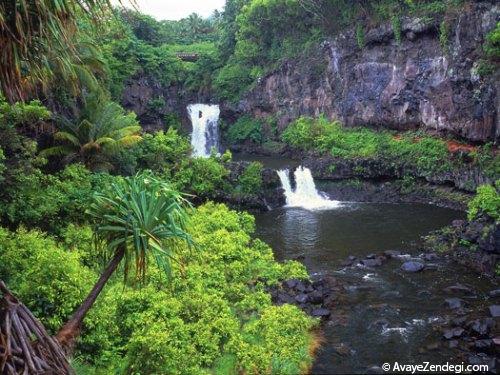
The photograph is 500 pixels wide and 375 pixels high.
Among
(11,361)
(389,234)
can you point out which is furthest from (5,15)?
(389,234)

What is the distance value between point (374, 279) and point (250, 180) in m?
11.7

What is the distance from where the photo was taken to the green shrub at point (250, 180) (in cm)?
2740

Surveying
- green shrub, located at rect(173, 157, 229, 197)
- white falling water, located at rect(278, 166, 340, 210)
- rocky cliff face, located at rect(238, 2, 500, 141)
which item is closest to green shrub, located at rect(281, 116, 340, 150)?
rocky cliff face, located at rect(238, 2, 500, 141)

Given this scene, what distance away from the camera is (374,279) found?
17.5 meters

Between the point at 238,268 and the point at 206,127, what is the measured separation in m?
30.0

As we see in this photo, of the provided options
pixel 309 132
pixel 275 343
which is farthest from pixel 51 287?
pixel 309 132

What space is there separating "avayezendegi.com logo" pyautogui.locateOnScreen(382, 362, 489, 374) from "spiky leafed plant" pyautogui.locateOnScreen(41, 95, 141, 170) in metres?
12.6

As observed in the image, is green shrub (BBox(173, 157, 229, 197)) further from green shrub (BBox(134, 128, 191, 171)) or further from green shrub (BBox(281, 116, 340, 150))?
green shrub (BBox(281, 116, 340, 150))

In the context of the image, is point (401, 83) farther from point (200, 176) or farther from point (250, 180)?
point (200, 176)

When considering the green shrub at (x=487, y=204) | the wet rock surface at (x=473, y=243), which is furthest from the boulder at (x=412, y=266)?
the green shrub at (x=487, y=204)

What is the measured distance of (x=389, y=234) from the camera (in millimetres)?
22594

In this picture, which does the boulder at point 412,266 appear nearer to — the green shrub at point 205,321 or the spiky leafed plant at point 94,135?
the green shrub at point 205,321

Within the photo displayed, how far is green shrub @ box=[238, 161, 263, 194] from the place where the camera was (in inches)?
1079

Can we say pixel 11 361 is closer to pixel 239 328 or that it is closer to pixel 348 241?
pixel 239 328
